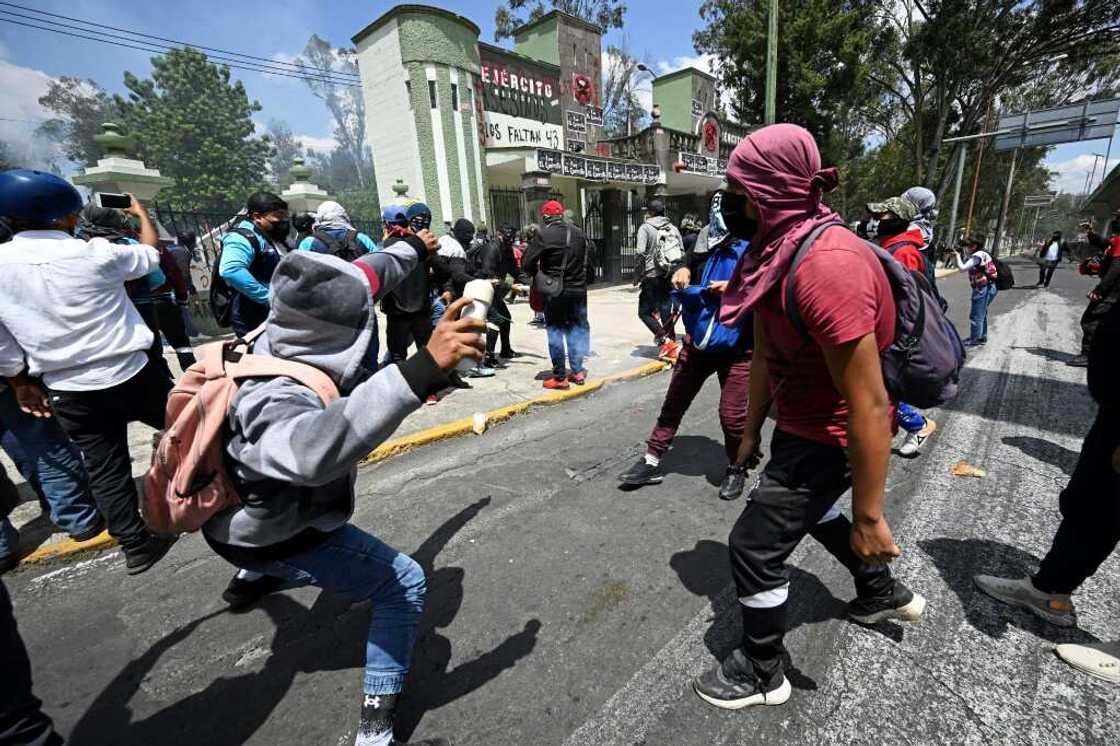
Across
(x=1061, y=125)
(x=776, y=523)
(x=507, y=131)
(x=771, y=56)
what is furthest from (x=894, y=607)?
(x=1061, y=125)

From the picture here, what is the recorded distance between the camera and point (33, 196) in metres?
2.36

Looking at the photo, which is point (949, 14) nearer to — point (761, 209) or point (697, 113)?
point (697, 113)

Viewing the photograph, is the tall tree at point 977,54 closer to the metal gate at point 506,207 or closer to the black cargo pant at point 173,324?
the metal gate at point 506,207

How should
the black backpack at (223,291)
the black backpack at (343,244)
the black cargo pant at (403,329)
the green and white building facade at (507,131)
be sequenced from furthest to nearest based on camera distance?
1. the green and white building facade at (507,131)
2. the black cargo pant at (403,329)
3. the black backpack at (343,244)
4. the black backpack at (223,291)

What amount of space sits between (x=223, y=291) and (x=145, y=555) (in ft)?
6.44

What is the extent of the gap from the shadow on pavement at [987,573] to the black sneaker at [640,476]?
1.50m

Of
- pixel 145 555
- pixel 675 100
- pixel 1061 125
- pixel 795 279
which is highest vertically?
pixel 675 100

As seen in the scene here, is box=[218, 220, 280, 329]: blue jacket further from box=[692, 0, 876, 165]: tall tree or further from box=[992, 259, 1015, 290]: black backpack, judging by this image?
box=[692, 0, 876, 165]: tall tree

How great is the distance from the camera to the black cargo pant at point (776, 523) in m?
1.59

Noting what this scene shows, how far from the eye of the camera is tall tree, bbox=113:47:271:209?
144 feet

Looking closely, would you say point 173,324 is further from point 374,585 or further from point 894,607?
point 894,607

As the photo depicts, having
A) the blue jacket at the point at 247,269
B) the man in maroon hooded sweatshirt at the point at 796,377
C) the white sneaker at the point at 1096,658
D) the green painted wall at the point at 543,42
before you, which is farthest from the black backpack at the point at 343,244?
the green painted wall at the point at 543,42

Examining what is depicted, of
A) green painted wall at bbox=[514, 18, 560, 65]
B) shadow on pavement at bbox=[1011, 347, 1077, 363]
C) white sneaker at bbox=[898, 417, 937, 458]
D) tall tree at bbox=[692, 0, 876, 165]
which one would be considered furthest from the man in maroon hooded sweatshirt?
tall tree at bbox=[692, 0, 876, 165]

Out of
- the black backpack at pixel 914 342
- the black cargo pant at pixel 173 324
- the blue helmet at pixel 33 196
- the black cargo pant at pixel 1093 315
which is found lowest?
the black cargo pant at pixel 1093 315
